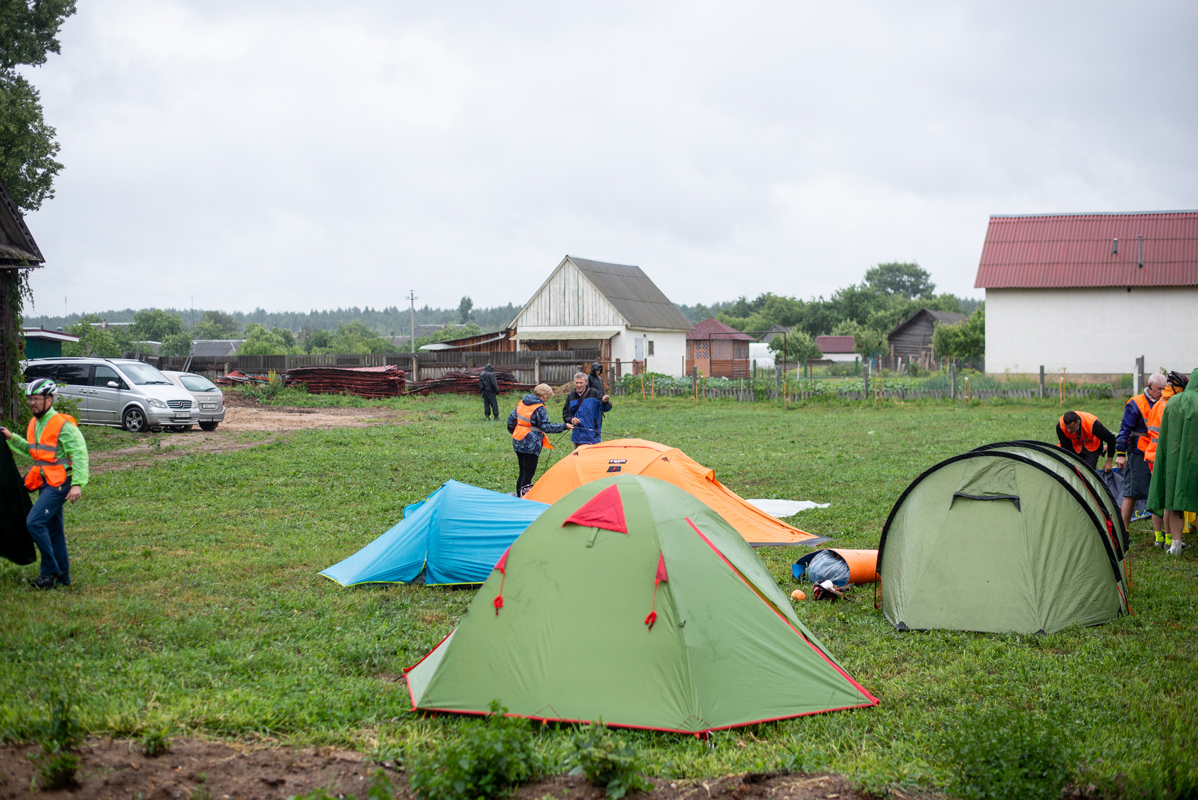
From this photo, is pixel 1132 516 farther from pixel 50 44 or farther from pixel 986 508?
pixel 50 44

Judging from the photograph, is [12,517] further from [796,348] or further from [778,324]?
[778,324]

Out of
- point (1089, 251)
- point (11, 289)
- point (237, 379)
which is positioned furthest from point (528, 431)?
point (1089, 251)

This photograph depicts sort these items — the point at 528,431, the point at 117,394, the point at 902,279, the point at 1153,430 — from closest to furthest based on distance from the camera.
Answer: the point at 1153,430 → the point at 528,431 → the point at 117,394 → the point at 902,279

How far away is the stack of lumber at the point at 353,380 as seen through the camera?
97.1 feet

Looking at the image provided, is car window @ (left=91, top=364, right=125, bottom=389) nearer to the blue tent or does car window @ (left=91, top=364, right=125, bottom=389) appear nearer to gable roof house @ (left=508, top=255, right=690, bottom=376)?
the blue tent

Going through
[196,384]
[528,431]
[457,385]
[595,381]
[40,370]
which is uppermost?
[40,370]

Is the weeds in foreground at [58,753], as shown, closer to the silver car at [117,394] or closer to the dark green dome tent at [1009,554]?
the dark green dome tent at [1009,554]

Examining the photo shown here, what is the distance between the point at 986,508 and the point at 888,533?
78cm

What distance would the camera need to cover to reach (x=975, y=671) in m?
5.15

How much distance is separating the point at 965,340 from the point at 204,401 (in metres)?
37.6

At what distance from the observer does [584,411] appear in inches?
430

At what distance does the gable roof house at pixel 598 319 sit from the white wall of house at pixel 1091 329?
16.1 meters

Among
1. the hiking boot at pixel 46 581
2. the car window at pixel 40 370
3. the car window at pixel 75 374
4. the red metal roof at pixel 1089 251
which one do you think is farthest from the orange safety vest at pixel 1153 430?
the red metal roof at pixel 1089 251

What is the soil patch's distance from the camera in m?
3.48
